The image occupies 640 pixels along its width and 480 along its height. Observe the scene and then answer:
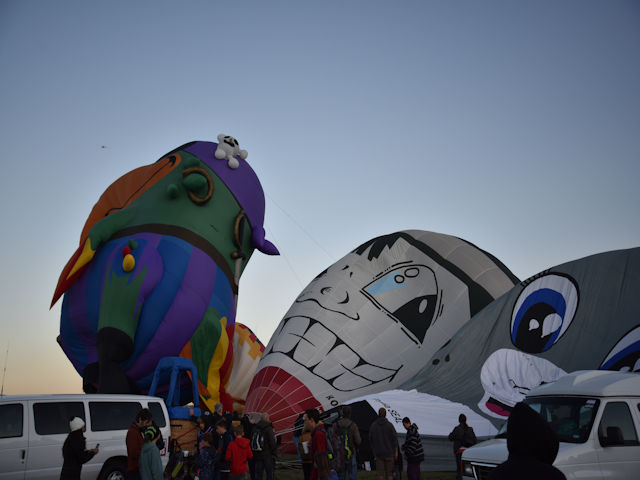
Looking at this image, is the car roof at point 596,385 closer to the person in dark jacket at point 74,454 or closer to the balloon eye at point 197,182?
the person in dark jacket at point 74,454

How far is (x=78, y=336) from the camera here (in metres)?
15.6

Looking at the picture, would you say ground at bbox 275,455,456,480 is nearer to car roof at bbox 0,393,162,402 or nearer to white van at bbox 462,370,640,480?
car roof at bbox 0,393,162,402

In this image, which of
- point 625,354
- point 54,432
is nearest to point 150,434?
point 54,432

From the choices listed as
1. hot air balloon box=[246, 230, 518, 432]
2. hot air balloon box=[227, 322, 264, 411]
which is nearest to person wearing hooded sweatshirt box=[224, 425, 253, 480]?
hot air balloon box=[246, 230, 518, 432]

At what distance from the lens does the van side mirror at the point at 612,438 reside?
17.2 ft

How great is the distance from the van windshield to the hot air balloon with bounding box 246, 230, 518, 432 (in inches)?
279

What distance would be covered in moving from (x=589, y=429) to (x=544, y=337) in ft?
20.2

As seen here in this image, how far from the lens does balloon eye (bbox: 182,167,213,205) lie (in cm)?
1579

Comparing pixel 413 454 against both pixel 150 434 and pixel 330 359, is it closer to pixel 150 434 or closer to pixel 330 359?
pixel 150 434

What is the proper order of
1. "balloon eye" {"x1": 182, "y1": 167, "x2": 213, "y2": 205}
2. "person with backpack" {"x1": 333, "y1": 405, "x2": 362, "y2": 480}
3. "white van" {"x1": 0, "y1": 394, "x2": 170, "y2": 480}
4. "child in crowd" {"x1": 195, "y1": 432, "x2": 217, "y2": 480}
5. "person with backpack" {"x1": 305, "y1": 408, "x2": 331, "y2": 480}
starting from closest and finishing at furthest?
"person with backpack" {"x1": 305, "y1": 408, "x2": 331, "y2": 480}, "white van" {"x1": 0, "y1": 394, "x2": 170, "y2": 480}, "child in crowd" {"x1": 195, "y1": 432, "x2": 217, "y2": 480}, "person with backpack" {"x1": 333, "y1": 405, "x2": 362, "y2": 480}, "balloon eye" {"x1": 182, "y1": 167, "x2": 213, "y2": 205}

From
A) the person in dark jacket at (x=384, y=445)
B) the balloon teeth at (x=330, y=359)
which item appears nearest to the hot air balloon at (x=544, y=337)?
the balloon teeth at (x=330, y=359)

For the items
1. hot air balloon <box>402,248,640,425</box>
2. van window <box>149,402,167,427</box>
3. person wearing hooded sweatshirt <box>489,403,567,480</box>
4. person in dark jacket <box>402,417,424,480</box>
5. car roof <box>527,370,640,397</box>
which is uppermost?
hot air balloon <box>402,248,640,425</box>

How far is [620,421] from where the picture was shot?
18.4 ft

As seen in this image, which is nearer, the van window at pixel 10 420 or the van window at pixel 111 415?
the van window at pixel 10 420
